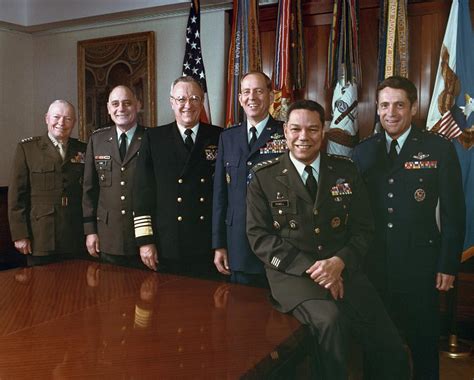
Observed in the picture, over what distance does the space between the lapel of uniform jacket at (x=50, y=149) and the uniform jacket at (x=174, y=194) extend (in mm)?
763

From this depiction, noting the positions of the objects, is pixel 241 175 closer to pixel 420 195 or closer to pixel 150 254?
pixel 150 254

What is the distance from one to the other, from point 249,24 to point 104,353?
318 cm

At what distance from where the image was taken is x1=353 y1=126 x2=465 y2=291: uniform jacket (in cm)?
224

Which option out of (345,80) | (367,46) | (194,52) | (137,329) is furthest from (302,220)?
(194,52)

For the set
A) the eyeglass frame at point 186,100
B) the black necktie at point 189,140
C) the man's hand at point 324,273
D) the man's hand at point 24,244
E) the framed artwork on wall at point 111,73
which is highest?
the framed artwork on wall at point 111,73

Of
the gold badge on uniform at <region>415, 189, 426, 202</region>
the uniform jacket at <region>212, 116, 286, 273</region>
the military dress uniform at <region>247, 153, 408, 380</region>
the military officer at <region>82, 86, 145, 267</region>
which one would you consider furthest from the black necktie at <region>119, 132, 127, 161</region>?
the gold badge on uniform at <region>415, 189, 426, 202</region>

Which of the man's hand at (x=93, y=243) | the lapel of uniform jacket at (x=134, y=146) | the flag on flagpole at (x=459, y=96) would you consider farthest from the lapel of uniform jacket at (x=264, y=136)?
the flag on flagpole at (x=459, y=96)

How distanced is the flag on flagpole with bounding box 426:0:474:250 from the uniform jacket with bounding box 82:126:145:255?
188 centimetres

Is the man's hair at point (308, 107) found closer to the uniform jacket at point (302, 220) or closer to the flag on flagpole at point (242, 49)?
the uniform jacket at point (302, 220)

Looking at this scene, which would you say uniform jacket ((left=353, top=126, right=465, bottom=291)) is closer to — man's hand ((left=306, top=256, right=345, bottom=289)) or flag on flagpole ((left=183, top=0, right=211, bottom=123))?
man's hand ((left=306, top=256, right=345, bottom=289))

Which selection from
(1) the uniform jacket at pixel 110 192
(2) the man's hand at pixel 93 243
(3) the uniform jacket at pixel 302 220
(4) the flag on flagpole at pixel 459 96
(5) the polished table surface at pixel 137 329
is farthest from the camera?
(4) the flag on flagpole at pixel 459 96

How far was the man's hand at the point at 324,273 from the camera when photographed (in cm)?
188

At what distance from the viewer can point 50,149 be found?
3.19 metres

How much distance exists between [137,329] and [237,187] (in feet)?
3.40
